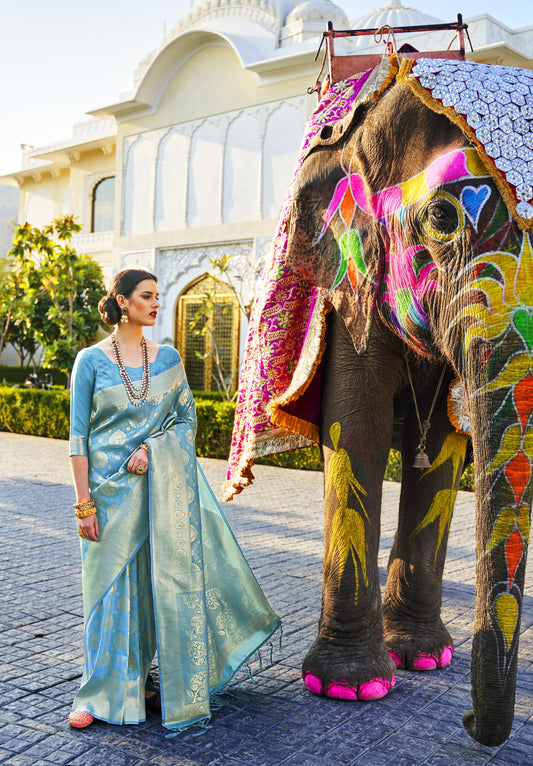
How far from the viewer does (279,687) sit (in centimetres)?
292

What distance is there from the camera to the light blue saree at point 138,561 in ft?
8.26

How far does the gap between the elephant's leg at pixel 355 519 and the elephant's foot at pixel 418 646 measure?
0.34 m

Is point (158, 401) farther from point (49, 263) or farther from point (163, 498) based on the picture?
point (49, 263)

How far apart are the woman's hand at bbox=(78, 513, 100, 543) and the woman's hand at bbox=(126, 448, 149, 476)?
0.19 metres

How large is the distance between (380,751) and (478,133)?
184 centimetres

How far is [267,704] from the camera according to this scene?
2758 millimetres

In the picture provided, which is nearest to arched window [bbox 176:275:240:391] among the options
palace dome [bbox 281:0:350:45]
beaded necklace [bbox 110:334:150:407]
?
palace dome [bbox 281:0:350:45]

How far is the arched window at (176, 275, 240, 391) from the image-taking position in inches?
639

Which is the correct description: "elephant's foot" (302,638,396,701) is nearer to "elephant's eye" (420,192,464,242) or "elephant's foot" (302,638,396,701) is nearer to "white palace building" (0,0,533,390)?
"elephant's eye" (420,192,464,242)

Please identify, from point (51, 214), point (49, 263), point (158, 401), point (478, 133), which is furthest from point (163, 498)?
point (51, 214)

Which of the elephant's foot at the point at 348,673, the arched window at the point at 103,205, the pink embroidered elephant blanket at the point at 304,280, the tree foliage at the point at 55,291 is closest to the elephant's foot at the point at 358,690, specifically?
the elephant's foot at the point at 348,673

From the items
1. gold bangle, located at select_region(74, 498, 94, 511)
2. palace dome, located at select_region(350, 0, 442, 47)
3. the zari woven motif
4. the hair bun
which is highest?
palace dome, located at select_region(350, 0, 442, 47)

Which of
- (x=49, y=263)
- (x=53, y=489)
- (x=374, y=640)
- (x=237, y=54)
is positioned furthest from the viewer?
(x=237, y=54)

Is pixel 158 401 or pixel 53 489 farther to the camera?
pixel 53 489
